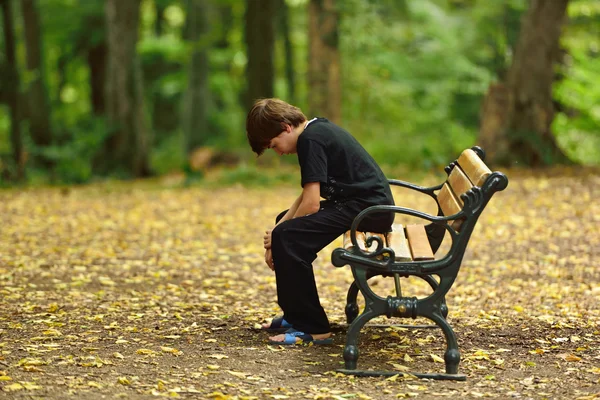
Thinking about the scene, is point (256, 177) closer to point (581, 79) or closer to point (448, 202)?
point (581, 79)

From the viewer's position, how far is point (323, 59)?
48.9 feet

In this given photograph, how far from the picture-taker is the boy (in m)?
4.77

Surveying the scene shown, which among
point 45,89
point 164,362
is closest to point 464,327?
point 164,362

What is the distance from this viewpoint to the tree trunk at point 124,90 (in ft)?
52.6

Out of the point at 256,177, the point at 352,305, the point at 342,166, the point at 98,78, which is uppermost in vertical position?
the point at 98,78

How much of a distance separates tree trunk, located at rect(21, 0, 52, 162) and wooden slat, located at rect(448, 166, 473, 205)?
17.2 metres

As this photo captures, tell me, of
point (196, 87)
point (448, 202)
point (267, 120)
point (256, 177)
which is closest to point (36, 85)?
point (196, 87)

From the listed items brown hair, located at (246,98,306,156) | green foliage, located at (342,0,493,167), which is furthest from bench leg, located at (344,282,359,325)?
green foliage, located at (342,0,493,167)

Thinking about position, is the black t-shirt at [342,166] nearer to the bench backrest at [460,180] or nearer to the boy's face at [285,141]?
the boy's face at [285,141]

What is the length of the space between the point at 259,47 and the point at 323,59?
325cm

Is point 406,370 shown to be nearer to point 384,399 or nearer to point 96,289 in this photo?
point 384,399

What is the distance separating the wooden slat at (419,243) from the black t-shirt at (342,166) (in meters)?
0.28

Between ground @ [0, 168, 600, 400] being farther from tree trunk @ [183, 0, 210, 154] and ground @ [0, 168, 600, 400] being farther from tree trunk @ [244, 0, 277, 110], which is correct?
tree trunk @ [183, 0, 210, 154]

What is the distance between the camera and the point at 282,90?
28.8 meters
